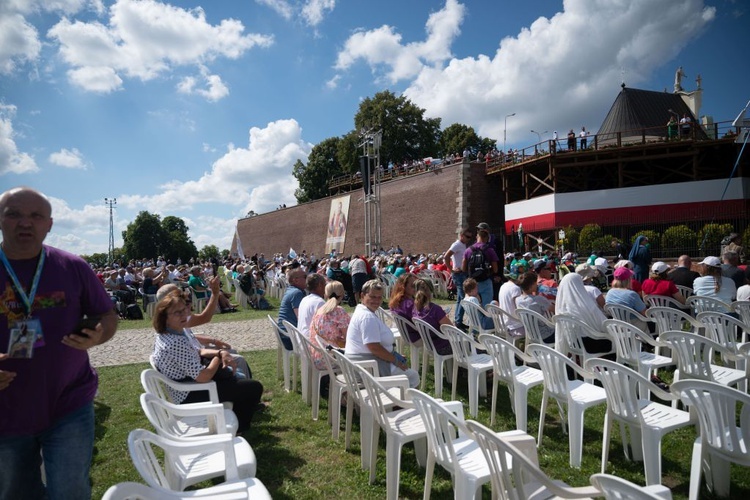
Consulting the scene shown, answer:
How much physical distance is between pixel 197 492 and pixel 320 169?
163ft

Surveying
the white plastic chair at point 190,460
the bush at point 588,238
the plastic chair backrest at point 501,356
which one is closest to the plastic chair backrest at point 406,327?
the plastic chair backrest at point 501,356

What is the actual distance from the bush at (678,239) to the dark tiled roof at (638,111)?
51.6 feet

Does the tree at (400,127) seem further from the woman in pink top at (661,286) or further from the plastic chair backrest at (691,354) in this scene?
the plastic chair backrest at (691,354)

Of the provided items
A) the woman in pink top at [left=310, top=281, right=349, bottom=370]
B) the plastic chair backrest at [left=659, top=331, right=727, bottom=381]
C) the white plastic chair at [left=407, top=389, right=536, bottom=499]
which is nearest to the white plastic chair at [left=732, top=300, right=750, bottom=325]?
the plastic chair backrest at [left=659, top=331, right=727, bottom=381]

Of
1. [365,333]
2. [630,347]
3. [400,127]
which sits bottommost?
[630,347]

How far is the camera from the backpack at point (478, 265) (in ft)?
25.4

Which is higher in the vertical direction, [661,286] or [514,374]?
[661,286]

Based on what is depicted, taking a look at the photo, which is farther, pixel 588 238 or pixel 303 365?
pixel 588 238

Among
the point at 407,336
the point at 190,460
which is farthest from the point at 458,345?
the point at 190,460

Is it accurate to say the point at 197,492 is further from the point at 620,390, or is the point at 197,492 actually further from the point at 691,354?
the point at 691,354

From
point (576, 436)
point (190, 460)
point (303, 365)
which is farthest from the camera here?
point (303, 365)

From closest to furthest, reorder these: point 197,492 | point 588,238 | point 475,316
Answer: point 197,492, point 475,316, point 588,238

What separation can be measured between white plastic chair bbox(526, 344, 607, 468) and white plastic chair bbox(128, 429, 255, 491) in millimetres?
2240

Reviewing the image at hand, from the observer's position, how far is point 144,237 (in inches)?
2203
